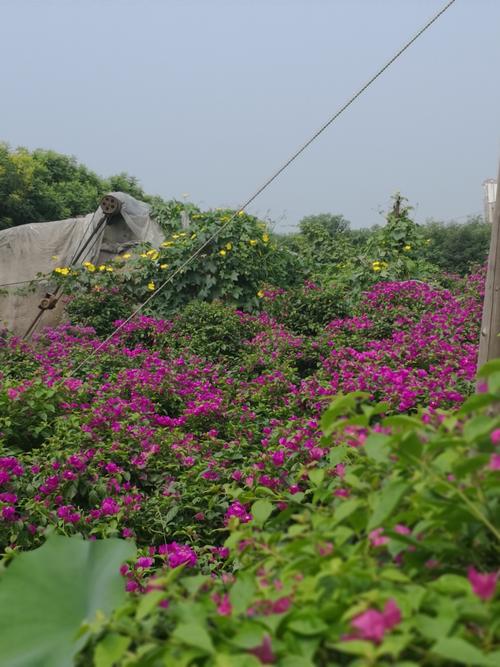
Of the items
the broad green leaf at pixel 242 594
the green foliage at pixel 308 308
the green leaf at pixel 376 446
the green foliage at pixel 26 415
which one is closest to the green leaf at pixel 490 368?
the green leaf at pixel 376 446

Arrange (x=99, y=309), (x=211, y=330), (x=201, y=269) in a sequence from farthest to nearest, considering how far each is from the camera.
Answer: (x=201, y=269)
(x=99, y=309)
(x=211, y=330)

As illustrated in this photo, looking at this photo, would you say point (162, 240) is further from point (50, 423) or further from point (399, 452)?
point (399, 452)

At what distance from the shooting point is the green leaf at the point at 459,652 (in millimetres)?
623

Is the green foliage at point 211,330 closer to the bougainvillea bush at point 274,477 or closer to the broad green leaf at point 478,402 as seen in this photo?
the bougainvillea bush at point 274,477

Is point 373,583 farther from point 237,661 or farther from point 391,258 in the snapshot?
point 391,258

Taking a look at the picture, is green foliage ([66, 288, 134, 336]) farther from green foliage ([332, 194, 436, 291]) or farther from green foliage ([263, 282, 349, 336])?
green foliage ([332, 194, 436, 291])

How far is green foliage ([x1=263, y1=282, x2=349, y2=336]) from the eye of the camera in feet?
18.8

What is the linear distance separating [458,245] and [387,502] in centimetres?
1360

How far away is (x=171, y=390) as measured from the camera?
12.9ft

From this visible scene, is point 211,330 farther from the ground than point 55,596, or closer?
farther from the ground

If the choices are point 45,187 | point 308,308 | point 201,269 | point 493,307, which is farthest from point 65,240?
point 493,307

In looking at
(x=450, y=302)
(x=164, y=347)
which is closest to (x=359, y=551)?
(x=164, y=347)

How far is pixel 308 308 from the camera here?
19.1 ft

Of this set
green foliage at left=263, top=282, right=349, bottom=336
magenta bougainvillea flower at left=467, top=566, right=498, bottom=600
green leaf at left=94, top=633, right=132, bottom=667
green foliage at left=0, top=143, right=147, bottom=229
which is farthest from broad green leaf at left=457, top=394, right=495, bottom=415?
green foliage at left=0, top=143, right=147, bottom=229
